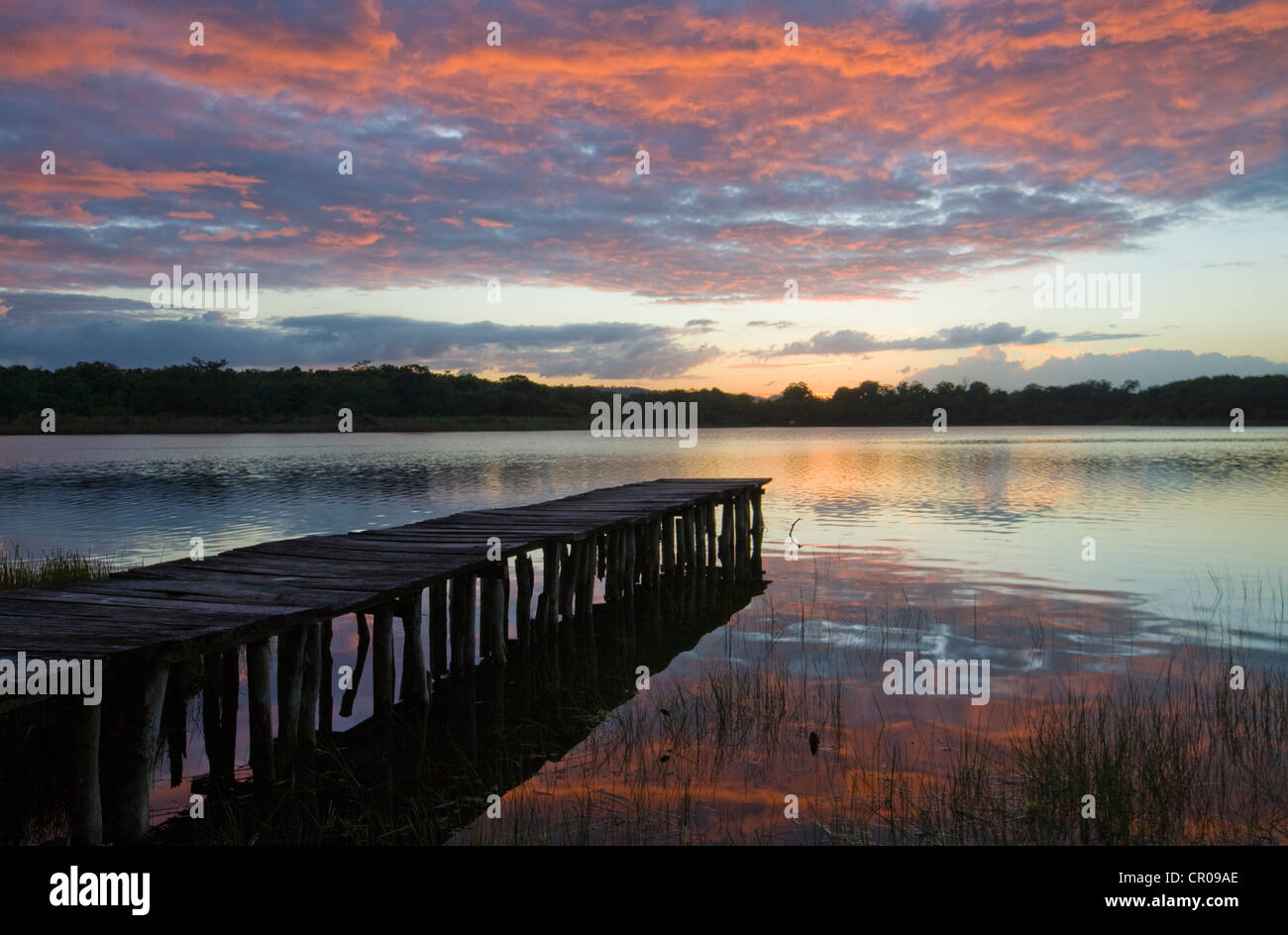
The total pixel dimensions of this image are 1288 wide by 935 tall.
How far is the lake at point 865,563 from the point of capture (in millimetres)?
7242

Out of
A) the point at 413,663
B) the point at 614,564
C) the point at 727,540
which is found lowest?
the point at 413,663

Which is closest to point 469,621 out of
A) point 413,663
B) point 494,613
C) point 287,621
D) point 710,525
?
point 494,613

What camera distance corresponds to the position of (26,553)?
17.7 metres

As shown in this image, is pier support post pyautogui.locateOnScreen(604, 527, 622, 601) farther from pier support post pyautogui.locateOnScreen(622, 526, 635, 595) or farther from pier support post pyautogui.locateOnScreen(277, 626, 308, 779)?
pier support post pyautogui.locateOnScreen(277, 626, 308, 779)

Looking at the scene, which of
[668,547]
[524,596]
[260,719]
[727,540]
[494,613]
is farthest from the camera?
[727,540]

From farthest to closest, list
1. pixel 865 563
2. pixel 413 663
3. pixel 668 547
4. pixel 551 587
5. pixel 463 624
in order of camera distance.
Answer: pixel 865 563
pixel 668 547
pixel 551 587
pixel 463 624
pixel 413 663

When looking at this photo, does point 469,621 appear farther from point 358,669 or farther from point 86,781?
point 86,781

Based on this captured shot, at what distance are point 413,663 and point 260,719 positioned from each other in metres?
2.01

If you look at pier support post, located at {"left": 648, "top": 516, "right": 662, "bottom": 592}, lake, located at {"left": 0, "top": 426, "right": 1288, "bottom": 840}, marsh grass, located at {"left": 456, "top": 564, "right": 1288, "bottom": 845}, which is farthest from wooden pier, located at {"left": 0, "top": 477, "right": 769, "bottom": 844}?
marsh grass, located at {"left": 456, "top": 564, "right": 1288, "bottom": 845}

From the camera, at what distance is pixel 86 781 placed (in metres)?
4.98

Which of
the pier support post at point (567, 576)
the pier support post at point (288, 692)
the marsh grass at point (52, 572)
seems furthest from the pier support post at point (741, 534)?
the pier support post at point (288, 692)

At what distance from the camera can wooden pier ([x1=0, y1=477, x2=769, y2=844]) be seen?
5.31m

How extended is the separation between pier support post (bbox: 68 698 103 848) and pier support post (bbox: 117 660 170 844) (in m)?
0.20
